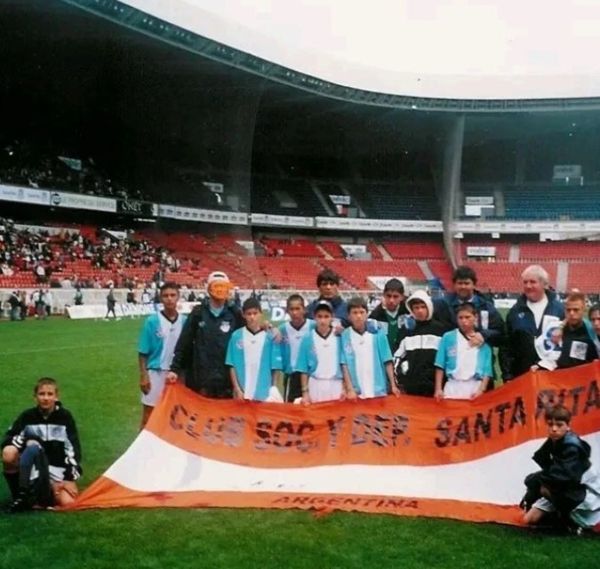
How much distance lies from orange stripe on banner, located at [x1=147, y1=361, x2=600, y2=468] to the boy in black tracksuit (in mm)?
422

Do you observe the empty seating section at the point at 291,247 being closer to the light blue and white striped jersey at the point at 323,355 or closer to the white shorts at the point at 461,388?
the light blue and white striped jersey at the point at 323,355

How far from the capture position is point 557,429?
15.9ft

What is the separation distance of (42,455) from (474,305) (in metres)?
3.49

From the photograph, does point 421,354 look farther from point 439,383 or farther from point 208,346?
point 208,346

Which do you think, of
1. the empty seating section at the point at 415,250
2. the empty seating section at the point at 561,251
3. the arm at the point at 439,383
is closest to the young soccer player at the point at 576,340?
the arm at the point at 439,383

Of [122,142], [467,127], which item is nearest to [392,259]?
[467,127]

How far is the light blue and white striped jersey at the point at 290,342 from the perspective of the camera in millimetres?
6633

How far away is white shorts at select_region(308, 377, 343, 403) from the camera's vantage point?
652 cm

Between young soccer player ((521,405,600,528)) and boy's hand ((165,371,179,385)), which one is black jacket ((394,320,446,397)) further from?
boy's hand ((165,371,179,385))

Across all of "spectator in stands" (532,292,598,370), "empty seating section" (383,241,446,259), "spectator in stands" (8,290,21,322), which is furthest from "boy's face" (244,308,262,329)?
"empty seating section" (383,241,446,259)

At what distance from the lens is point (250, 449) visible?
19.5 ft

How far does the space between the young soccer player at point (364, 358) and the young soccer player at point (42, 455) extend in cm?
223

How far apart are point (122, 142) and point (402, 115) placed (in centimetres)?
1530

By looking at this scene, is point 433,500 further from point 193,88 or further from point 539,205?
point 539,205
